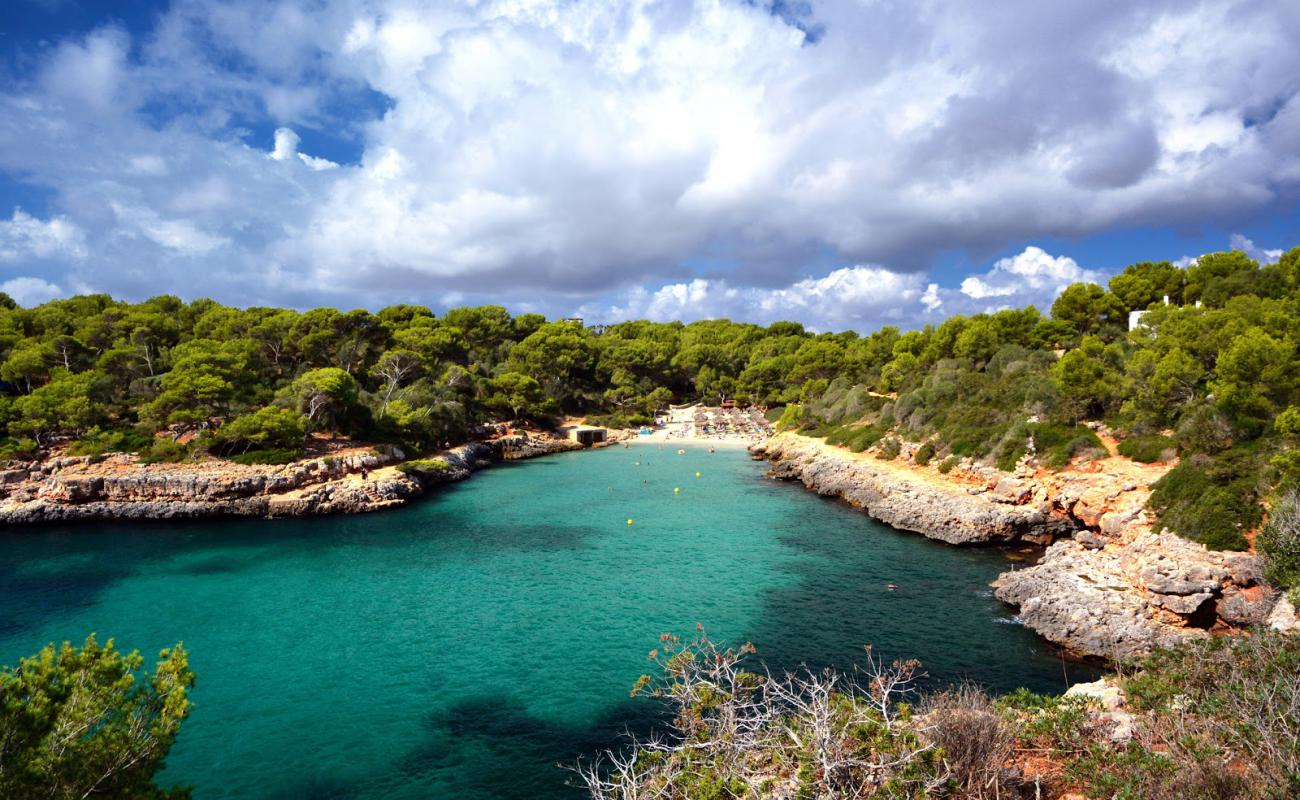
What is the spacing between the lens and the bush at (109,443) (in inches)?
1633

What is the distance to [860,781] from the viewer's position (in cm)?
797

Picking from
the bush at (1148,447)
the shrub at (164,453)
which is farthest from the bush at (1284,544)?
the shrub at (164,453)

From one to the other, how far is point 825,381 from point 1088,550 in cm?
5030

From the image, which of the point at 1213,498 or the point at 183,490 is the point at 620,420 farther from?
the point at 1213,498

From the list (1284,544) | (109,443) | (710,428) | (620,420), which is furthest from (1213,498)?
(620,420)

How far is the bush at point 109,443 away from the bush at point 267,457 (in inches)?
268

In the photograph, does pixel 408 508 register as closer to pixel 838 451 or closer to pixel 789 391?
pixel 838 451

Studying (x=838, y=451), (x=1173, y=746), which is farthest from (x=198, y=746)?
(x=838, y=451)

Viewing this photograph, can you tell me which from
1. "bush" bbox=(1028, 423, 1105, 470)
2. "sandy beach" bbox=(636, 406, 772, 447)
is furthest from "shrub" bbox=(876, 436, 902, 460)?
"sandy beach" bbox=(636, 406, 772, 447)

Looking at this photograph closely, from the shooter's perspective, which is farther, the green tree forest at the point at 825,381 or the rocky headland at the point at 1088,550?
the green tree forest at the point at 825,381

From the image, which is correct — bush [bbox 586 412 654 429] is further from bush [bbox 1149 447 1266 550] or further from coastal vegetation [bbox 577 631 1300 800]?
coastal vegetation [bbox 577 631 1300 800]

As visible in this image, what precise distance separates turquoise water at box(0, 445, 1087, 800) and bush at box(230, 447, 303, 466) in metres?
5.55

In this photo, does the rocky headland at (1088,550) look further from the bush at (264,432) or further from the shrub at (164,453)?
the shrub at (164,453)

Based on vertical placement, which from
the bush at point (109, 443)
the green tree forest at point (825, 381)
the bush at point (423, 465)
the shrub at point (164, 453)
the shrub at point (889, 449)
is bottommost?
the bush at point (423, 465)
